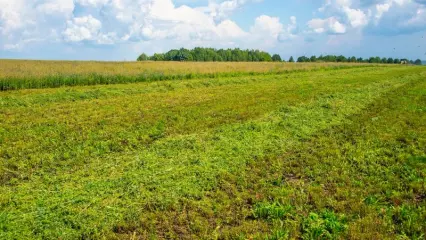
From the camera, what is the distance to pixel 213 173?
6227 mm

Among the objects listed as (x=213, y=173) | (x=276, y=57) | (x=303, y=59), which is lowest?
(x=213, y=173)

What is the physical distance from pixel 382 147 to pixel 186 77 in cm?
2260

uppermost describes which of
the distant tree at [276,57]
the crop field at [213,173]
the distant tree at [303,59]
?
the distant tree at [276,57]

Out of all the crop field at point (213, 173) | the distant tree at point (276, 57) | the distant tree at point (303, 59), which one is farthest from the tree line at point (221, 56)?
the crop field at point (213, 173)

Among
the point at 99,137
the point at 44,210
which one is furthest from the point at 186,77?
the point at 44,210

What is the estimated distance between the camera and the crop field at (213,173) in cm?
447

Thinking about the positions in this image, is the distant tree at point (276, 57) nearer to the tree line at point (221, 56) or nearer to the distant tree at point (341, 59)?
the tree line at point (221, 56)

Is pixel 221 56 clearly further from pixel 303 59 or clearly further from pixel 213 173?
pixel 213 173

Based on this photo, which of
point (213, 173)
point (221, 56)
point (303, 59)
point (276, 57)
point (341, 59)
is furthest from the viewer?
point (276, 57)

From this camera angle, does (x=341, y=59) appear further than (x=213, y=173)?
Yes

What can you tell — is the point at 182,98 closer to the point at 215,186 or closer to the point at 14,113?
the point at 14,113

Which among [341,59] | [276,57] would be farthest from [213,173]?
[276,57]

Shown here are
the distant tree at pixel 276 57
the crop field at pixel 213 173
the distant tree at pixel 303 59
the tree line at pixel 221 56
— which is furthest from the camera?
the distant tree at pixel 276 57

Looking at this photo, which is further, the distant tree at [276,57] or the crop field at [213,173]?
the distant tree at [276,57]
